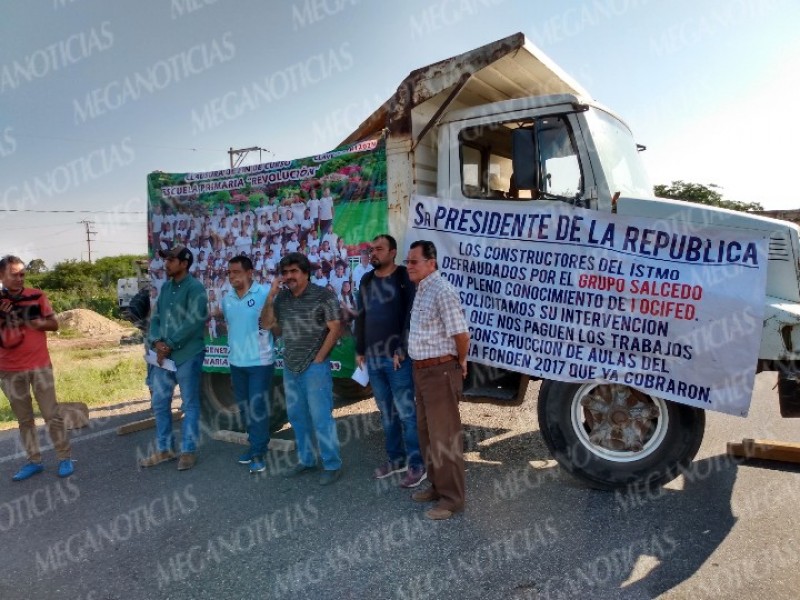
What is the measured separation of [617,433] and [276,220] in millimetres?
3455

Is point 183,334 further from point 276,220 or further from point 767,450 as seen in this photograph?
point 767,450

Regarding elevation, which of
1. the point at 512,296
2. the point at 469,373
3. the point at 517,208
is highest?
the point at 517,208

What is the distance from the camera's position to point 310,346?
182 inches

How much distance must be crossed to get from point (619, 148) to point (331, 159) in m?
2.41

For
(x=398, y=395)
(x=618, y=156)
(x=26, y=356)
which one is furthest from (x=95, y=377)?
(x=618, y=156)

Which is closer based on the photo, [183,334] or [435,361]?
[435,361]

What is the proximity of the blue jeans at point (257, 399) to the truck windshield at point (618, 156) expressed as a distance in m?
3.17

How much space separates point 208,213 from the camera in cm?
599

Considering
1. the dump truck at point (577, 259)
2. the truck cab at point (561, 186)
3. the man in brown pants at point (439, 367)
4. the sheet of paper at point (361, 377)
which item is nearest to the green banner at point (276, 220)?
the dump truck at point (577, 259)

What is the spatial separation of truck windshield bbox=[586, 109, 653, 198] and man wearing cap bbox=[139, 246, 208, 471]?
3472mm

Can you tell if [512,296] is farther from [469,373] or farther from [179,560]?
[179,560]

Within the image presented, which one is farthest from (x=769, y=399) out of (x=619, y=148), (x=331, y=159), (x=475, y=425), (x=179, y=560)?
(x=179, y=560)

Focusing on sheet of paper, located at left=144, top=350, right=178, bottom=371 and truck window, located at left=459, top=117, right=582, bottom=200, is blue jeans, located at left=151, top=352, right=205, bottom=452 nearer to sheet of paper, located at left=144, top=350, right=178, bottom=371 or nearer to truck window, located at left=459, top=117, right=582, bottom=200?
sheet of paper, located at left=144, top=350, right=178, bottom=371

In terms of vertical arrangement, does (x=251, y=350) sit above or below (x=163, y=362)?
above
